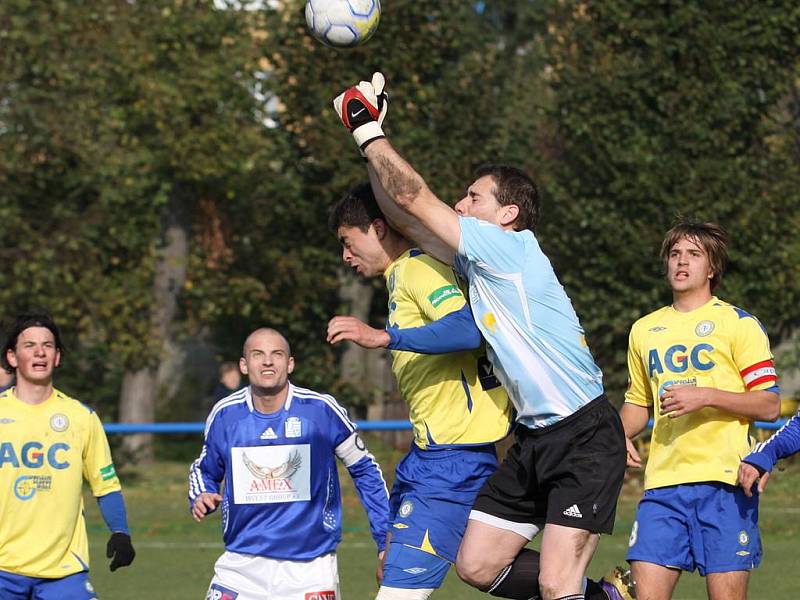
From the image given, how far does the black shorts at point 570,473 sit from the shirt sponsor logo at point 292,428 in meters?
1.27

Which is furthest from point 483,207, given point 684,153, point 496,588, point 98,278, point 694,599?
point 98,278

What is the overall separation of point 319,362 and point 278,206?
2290 mm

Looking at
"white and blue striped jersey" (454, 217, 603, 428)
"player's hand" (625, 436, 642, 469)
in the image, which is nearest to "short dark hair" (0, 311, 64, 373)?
"white and blue striped jersey" (454, 217, 603, 428)

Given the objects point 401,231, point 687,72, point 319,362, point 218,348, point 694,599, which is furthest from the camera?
point 218,348

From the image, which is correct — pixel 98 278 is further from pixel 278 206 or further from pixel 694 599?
pixel 694 599

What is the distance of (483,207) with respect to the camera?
→ 5.55m

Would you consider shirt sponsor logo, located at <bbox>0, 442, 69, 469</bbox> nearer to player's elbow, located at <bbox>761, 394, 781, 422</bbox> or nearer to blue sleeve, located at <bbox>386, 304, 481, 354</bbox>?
blue sleeve, located at <bbox>386, 304, 481, 354</bbox>

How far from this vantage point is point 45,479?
629 cm

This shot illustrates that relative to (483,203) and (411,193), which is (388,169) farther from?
(483,203)

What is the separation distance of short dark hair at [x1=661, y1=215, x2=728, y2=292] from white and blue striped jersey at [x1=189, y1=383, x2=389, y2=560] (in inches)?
66.8

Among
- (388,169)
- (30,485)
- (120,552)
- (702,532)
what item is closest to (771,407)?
(702,532)

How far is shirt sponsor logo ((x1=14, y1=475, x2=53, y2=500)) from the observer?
624cm

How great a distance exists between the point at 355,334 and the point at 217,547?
7373 mm

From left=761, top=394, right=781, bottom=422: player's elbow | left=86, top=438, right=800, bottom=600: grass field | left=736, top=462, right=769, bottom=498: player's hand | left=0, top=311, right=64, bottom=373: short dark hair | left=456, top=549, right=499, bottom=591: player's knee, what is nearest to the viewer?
left=456, top=549, right=499, bottom=591: player's knee
